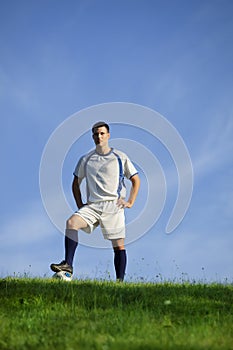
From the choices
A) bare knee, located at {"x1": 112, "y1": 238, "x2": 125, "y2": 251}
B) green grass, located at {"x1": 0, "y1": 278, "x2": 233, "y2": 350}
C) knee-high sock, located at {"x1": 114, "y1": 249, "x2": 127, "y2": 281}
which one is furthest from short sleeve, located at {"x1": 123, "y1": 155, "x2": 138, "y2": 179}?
green grass, located at {"x1": 0, "y1": 278, "x2": 233, "y2": 350}

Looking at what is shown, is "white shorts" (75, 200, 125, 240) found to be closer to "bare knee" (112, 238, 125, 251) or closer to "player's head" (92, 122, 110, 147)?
"bare knee" (112, 238, 125, 251)

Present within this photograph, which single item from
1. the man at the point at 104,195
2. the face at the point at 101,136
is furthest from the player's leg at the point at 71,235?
the face at the point at 101,136

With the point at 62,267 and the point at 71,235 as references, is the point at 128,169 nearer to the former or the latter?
the point at 71,235

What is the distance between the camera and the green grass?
4.49m

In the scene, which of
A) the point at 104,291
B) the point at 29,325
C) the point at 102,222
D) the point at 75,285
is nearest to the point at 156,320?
the point at 29,325

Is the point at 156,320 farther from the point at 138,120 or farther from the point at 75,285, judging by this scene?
the point at 138,120

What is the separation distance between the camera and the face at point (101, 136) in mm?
9789

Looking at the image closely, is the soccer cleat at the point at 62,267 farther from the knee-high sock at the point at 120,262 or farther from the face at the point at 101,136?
the face at the point at 101,136

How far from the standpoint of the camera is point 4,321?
18.4ft

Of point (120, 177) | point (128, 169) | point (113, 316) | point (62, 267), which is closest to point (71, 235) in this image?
point (62, 267)

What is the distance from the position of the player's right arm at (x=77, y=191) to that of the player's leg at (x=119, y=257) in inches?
37.4

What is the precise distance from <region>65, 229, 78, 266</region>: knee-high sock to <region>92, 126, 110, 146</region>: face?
1.72 metres

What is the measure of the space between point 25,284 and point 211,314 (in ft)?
9.84

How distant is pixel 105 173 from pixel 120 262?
163 centimetres
